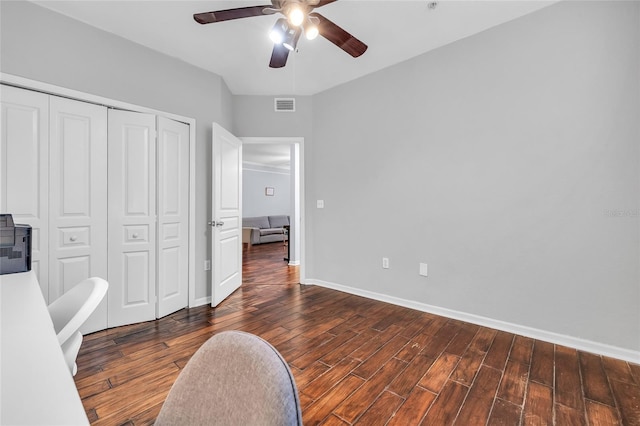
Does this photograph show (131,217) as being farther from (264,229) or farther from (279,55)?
(264,229)

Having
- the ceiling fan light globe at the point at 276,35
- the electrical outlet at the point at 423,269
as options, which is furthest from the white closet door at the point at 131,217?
the electrical outlet at the point at 423,269

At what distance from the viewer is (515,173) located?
240cm

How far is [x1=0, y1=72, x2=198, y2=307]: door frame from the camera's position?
6.86 ft

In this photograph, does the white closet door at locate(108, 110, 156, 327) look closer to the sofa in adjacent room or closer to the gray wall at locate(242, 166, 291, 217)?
the sofa in adjacent room

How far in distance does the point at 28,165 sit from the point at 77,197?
364mm

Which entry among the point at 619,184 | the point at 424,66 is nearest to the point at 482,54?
the point at 424,66

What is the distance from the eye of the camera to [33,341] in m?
0.72

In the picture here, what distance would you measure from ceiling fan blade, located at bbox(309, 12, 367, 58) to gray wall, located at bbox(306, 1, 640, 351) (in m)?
1.13

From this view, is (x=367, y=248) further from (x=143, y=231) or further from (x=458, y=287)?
(x=143, y=231)

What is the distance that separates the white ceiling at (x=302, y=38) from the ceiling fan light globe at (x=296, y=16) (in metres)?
0.64

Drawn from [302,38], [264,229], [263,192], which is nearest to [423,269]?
[302,38]

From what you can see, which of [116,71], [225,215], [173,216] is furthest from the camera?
[225,215]

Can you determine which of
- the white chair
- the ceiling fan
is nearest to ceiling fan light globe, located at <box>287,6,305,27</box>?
the ceiling fan

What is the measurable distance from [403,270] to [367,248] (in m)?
0.50
